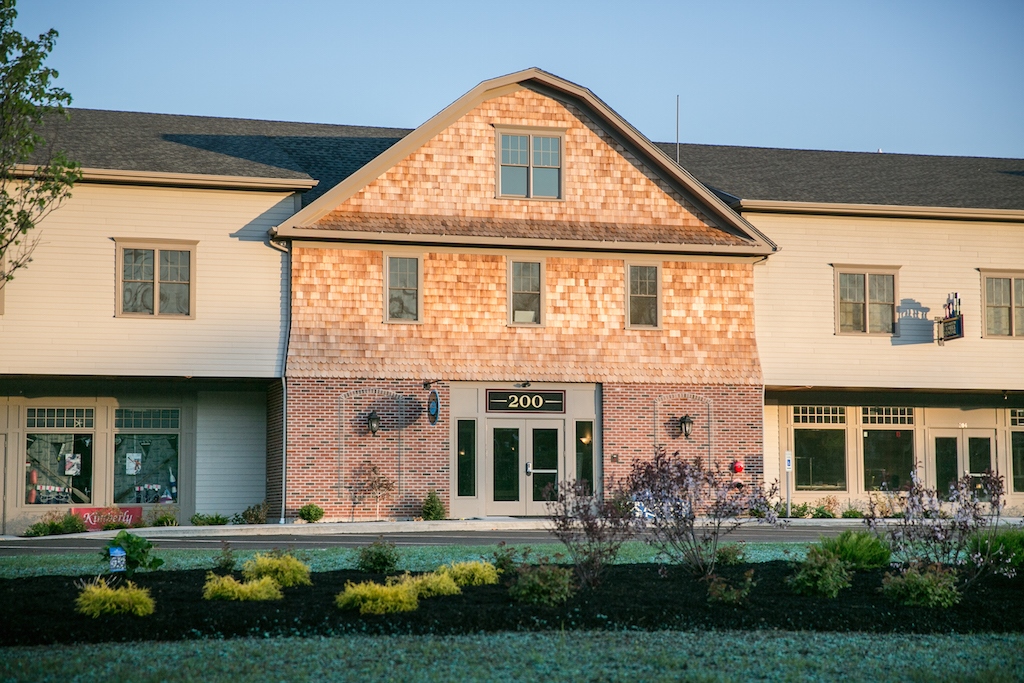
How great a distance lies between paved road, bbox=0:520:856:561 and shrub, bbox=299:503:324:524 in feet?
7.19

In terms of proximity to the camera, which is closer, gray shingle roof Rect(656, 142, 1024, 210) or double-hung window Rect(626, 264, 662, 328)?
double-hung window Rect(626, 264, 662, 328)

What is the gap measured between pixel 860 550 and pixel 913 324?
16778 millimetres

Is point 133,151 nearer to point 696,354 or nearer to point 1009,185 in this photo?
point 696,354

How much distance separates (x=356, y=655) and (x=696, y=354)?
62.6 feet

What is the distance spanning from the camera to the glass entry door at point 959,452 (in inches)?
1235

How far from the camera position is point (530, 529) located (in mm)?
23828

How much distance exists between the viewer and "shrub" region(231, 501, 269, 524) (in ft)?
84.4

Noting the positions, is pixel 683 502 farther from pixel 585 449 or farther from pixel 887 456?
pixel 887 456

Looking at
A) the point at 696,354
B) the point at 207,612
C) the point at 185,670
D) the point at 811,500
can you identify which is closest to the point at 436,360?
the point at 696,354

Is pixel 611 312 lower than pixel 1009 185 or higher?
lower

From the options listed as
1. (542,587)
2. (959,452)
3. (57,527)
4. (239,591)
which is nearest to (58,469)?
(57,527)

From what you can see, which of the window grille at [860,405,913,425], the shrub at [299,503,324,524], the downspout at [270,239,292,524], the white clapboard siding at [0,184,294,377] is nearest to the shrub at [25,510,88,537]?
the white clapboard siding at [0,184,294,377]

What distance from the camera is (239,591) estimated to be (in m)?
11.6

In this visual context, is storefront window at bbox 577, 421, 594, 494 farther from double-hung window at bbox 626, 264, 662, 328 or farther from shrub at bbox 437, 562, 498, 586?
shrub at bbox 437, 562, 498, 586
